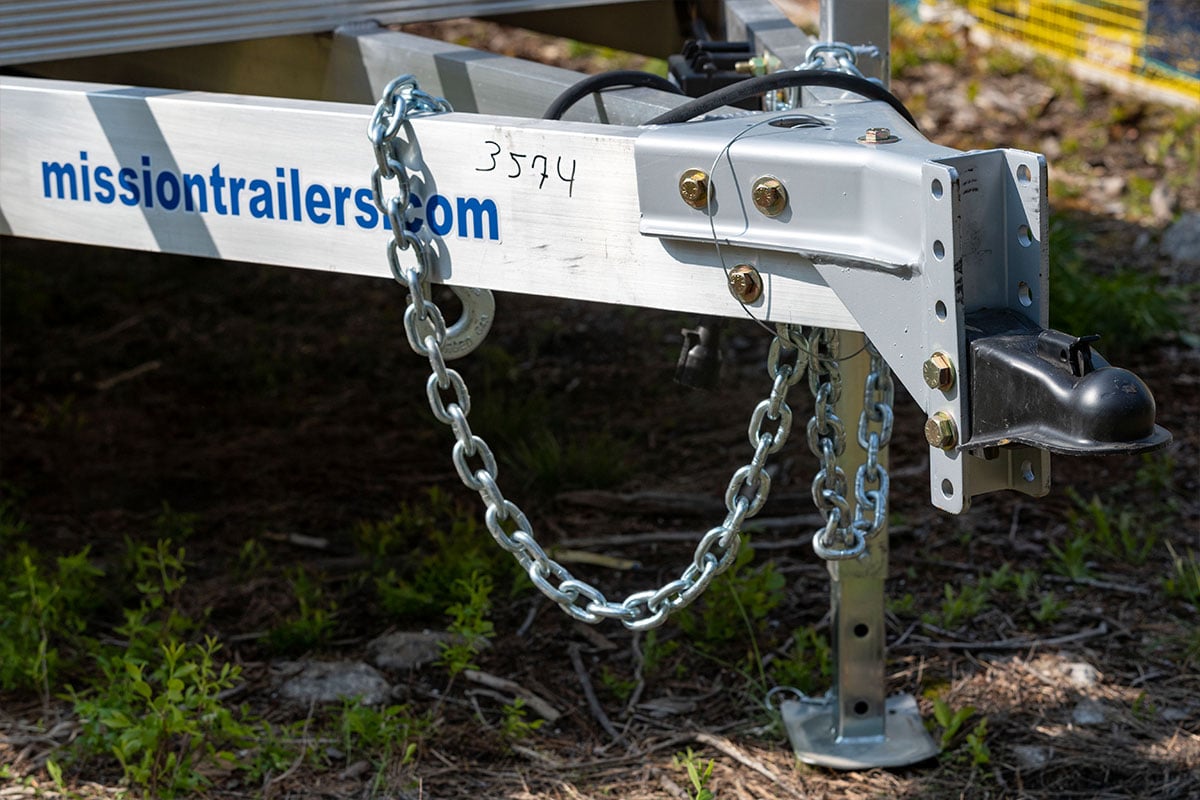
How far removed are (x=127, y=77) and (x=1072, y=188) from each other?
165 inches

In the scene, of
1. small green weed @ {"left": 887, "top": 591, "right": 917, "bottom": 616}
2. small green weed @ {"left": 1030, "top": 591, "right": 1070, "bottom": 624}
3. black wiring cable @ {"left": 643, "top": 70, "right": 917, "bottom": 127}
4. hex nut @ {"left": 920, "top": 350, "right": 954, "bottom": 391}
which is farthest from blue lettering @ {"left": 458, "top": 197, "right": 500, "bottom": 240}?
small green weed @ {"left": 1030, "top": 591, "right": 1070, "bottom": 624}

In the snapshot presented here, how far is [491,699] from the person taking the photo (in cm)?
303

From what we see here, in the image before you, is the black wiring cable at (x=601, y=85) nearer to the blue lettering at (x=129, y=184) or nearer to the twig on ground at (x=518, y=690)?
the blue lettering at (x=129, y=184)

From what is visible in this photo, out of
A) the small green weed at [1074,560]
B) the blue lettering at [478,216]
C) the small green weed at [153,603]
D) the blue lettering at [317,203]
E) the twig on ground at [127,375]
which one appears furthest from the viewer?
the twig on ground at [127,375]

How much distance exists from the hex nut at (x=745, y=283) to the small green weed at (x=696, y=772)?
99 cm

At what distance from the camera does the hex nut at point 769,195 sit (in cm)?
171

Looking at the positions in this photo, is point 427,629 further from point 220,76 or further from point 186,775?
point 220,76

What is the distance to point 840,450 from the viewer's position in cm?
217

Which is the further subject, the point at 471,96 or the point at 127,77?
the point at 127,77

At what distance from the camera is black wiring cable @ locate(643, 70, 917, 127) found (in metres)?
1.93

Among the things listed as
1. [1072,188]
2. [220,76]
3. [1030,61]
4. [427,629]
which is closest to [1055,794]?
[427,629]

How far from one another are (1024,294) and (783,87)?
1.64ft

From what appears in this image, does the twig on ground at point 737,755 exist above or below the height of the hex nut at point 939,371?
below

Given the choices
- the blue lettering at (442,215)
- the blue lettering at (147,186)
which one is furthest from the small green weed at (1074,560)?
the blue lettering at (147,186)
